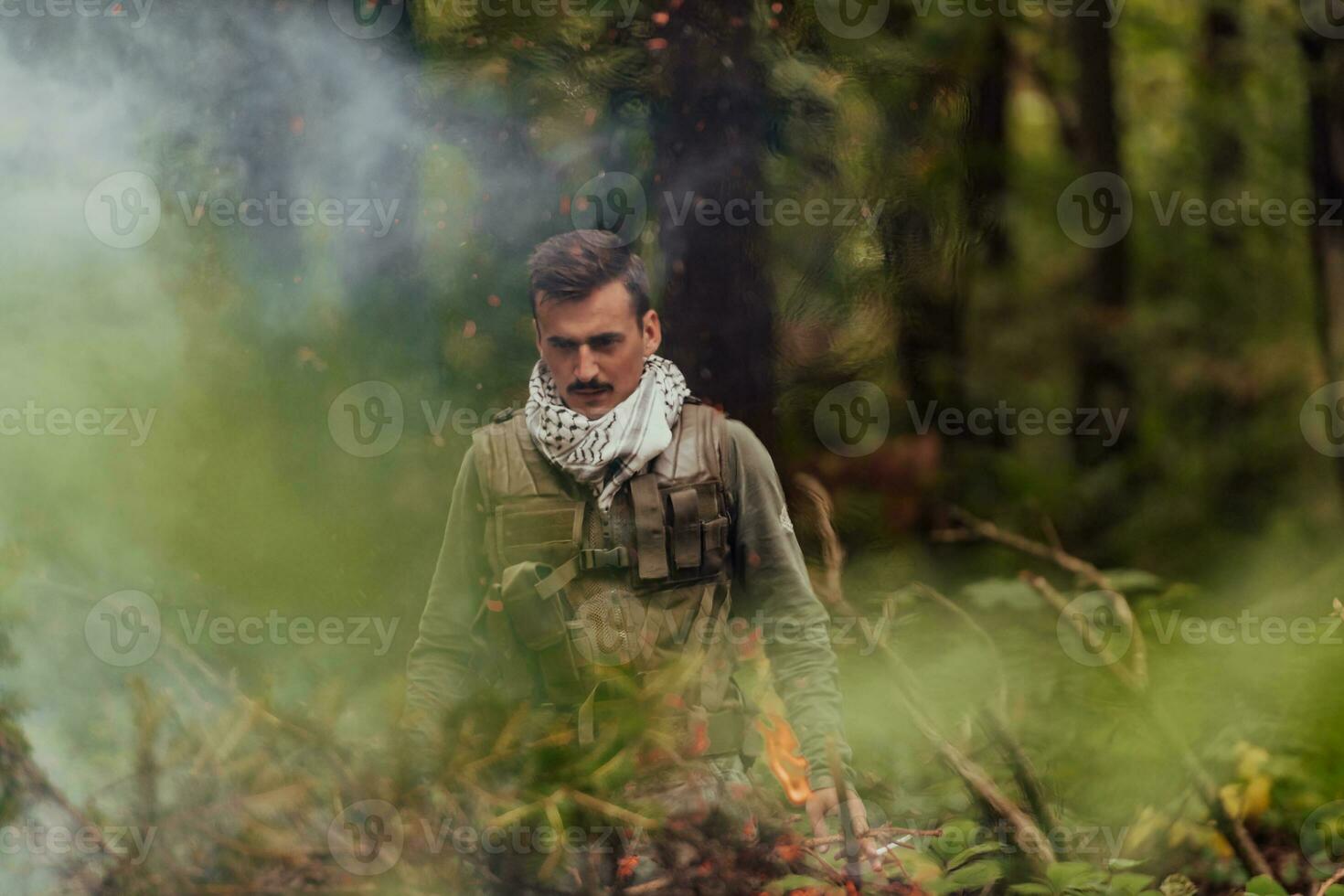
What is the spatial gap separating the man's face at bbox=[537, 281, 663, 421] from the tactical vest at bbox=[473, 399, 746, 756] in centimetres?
21

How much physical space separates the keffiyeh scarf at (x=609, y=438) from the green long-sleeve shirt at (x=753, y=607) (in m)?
0.25

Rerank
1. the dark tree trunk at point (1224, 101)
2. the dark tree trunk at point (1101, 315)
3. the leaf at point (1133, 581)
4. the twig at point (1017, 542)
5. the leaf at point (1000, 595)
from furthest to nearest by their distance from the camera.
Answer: the dark tree trunk at point (1224, 101) < the dark tree trunk at point (1101, 315) < the leaf at point (1133, 581) < the leaf at point (1000, 595) < the twig at point (1017, 542)

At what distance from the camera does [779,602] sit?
3.84 m

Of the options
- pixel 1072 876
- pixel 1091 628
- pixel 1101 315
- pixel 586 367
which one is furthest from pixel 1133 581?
pixel 586 367

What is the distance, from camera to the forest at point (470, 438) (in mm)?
3758

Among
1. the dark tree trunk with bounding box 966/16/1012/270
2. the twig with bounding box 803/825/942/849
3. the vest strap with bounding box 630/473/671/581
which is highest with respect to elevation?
the dark tree trunk with bounding box 966/16/1012/270

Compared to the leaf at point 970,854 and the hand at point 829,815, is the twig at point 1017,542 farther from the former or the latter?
the hand at point 829,815

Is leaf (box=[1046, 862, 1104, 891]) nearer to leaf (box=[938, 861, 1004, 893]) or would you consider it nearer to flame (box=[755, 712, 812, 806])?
leaf (box=[938, 861, 1004, 893])

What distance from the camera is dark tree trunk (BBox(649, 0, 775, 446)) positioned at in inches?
160

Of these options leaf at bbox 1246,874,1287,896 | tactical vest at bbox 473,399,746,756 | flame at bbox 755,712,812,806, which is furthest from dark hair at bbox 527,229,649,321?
leaf at bbox 1246,874,1287,896

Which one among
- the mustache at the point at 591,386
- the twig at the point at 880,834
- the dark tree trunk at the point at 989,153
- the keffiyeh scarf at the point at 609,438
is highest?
the dark tree trunk at the point at 989,153

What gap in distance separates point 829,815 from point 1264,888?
1320mm

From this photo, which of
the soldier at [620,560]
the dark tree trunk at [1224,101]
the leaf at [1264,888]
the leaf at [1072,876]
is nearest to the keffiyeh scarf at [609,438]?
the soldier at [620,560]

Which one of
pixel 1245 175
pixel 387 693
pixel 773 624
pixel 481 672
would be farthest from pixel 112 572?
pixel 1245 175
